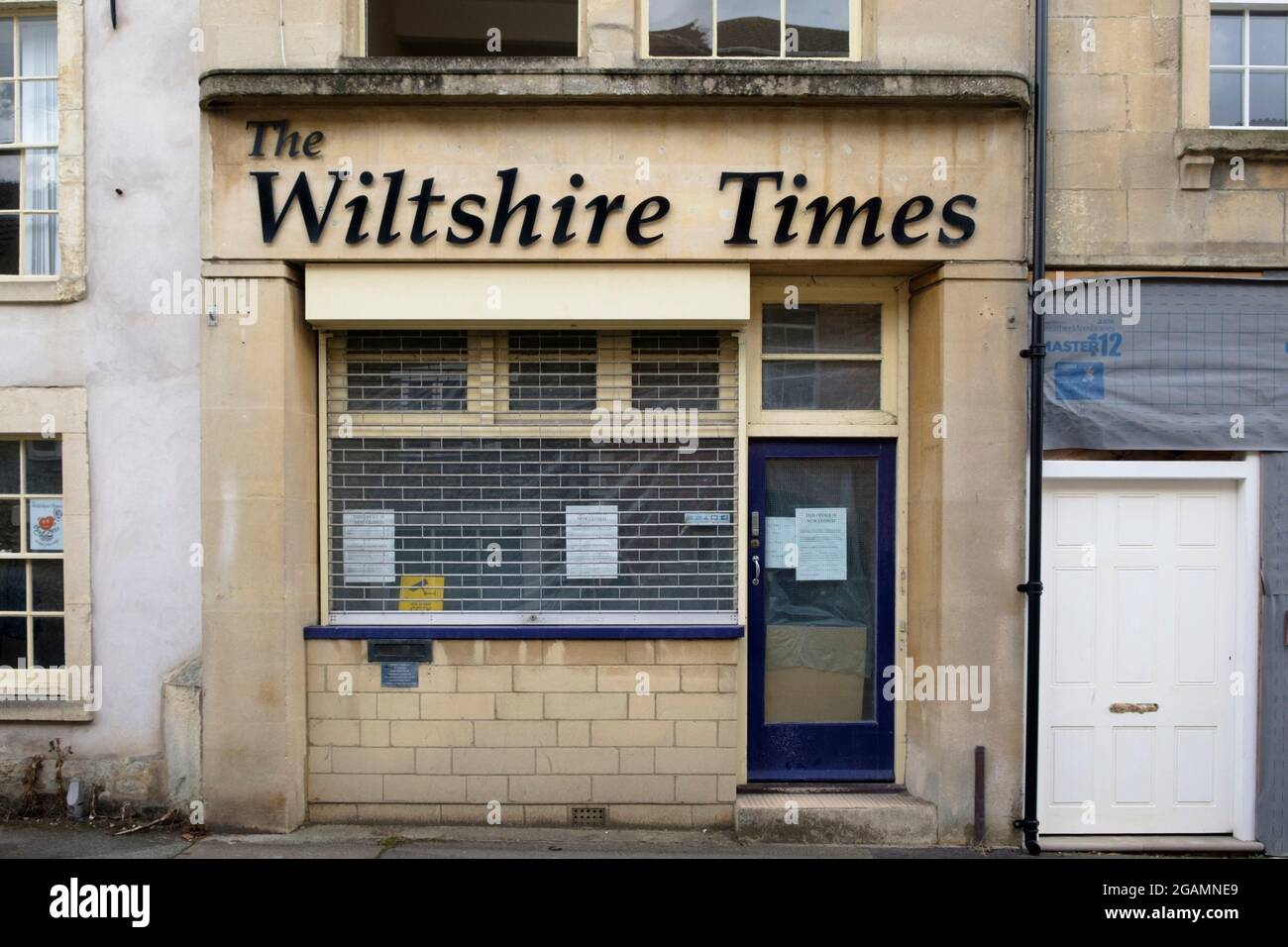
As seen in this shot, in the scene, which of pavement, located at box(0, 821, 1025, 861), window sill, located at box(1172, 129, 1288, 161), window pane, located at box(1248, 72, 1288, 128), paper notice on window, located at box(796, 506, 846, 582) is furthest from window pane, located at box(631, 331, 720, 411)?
window pane, located at box(1248, 72, 1288, 128)

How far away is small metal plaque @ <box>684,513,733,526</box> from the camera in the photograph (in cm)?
702

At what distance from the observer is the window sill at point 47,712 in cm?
686

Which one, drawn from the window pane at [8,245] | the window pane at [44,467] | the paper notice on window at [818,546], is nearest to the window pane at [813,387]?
the paper notice on window at [818,546]

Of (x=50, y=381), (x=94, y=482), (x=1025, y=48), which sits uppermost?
(x=1025, y=48)

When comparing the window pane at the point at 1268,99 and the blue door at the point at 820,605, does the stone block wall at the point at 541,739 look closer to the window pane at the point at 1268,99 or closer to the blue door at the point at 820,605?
the blue door at the point at 820,605

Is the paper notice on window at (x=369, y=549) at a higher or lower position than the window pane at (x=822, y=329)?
lower

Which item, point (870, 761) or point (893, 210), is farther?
point (870, 761)

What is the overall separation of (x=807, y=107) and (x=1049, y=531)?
3.35m

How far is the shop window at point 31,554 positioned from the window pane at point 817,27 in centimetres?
597

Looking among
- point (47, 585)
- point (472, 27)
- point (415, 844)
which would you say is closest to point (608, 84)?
point (472, 27)

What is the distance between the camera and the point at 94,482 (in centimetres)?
689

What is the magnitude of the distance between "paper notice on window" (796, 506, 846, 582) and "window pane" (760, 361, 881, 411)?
77 centimetres
